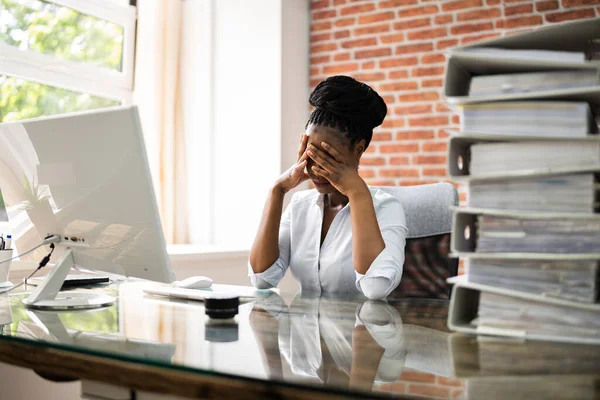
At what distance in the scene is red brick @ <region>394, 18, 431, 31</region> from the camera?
3668 mm

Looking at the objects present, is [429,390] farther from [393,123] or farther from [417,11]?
[417,11]

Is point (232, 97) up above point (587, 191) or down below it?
above

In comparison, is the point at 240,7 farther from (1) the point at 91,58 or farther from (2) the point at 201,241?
(2) the point at 201,241

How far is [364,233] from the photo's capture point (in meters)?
1.79

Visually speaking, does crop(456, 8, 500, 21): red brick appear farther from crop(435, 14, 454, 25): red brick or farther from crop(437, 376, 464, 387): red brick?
crop(437, 376, 464, 387): red brick

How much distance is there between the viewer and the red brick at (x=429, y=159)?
3.59 m

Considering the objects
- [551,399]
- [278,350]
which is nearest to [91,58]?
[278,350]

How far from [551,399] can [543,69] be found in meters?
0.51

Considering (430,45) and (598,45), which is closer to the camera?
(598,45)

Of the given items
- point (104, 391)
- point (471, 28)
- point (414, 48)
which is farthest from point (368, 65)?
point (104, 391)

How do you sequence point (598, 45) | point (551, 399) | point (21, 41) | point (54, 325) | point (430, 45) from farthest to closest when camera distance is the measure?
point (430, 45), point (21, 41), point (54, 325), point (598, 45), point (551, 399)

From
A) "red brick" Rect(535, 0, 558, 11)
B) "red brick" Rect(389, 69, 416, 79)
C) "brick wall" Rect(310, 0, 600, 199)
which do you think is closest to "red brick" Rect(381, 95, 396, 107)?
"brick wall" Rect(310, 0, 600, 199)

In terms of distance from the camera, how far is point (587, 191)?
94 centimetres

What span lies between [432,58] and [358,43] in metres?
0.47
